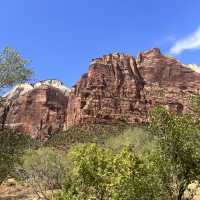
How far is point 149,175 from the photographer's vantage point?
25516 millimetres

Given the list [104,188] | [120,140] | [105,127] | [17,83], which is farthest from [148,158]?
[105,127]

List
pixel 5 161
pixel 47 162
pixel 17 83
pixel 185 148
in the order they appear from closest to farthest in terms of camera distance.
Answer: pixel 185 148 → pixel 17 83 → pixel 5 161 → pixel 47 162

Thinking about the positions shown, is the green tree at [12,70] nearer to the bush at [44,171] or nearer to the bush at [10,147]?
the bush at [10,147]

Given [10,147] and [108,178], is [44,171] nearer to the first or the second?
[108,178]

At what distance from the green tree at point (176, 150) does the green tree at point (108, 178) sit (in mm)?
849

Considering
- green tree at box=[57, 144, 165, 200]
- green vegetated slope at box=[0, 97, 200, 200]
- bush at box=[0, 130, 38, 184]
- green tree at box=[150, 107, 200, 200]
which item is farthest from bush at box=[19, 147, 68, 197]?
green tree at box=[150, 107, 200, 200]

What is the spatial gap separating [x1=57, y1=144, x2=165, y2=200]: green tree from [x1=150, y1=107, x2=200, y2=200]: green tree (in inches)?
33.4

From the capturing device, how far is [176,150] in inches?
990

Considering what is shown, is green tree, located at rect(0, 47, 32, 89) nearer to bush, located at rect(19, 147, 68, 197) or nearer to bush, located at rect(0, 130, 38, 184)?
bush, located at rect(0, 130, 38, 184)

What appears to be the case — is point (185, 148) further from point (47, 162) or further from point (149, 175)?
point (47, 162)

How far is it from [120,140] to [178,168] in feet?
Result: 331

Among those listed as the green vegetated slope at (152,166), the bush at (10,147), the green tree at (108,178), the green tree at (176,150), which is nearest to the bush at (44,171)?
the green tree at (108,178)

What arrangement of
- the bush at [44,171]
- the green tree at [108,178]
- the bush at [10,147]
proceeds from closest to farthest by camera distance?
1. the green tree at [108,178]
2. the bush at [10,147]
3. the bush at [44,171]

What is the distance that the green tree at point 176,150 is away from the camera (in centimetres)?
2497
